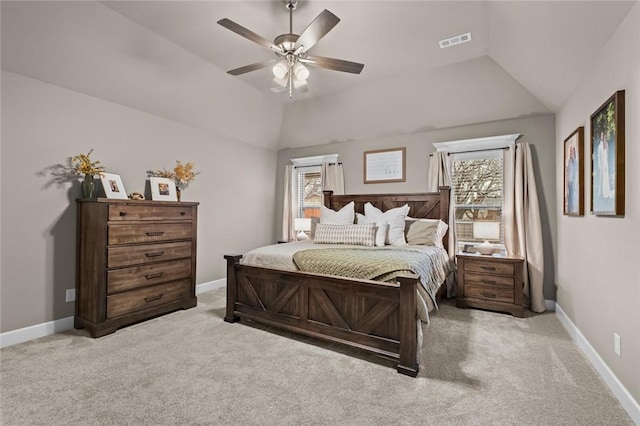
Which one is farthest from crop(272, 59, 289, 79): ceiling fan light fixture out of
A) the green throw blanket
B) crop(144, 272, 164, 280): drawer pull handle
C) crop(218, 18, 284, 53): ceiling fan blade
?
crop(144, 272, 164, 280): drawer pull handle

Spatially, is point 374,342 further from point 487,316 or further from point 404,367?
point 487,316

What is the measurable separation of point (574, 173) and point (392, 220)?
192 centimetres

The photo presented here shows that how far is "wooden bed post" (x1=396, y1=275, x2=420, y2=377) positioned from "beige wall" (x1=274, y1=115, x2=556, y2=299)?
8.71 ft

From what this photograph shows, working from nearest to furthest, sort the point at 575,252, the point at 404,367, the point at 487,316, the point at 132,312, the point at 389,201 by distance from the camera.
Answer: the point at 404,367 < the point at 575,252 < the point at 132,312 < the point at 487,316 < the point at 389,201

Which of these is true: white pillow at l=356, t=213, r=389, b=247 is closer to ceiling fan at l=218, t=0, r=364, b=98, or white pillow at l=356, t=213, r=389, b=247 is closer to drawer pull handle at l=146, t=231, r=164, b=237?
ceiling fan at l=218, t=0, r=364, b=98

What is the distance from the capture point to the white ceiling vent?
307cm

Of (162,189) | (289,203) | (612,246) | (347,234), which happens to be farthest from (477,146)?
(162,189)

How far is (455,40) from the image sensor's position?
10.3 feet

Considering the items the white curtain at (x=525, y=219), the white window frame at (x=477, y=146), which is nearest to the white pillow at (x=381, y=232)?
the white window frame at (x=477, y=146)

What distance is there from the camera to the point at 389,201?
4590 millimetres

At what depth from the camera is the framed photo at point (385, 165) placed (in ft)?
15.5

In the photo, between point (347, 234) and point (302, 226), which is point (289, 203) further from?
point (347, 234)

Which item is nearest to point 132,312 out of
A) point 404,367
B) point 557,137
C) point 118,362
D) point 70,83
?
point 118,362

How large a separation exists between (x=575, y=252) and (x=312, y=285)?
2603 millimetres
